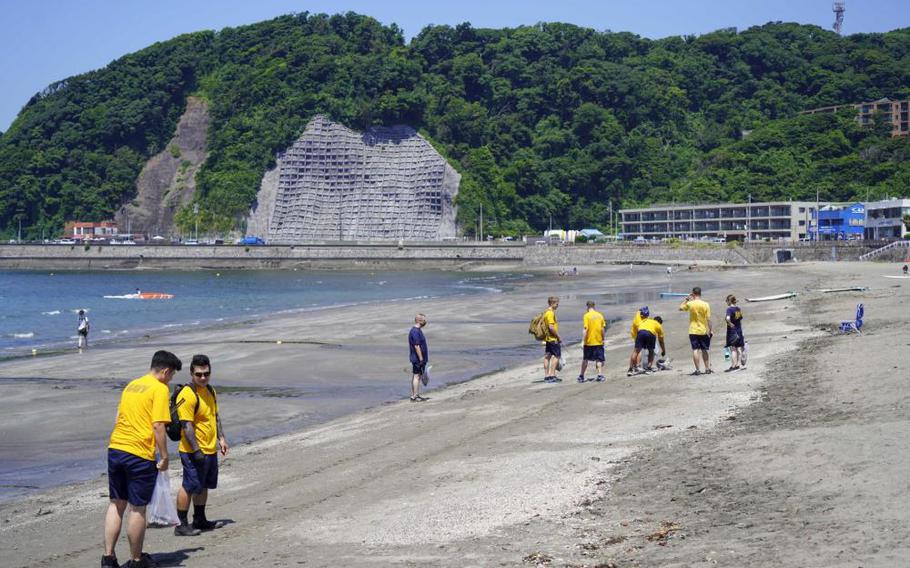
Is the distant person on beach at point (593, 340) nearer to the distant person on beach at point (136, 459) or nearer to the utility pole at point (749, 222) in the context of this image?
the distant person on beach at point (136, 459)

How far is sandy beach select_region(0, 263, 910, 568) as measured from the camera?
9312 mm

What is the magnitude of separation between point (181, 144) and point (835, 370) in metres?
187

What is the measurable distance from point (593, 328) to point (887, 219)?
327 ft

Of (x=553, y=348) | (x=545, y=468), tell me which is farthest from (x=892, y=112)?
(x=545, y=468)

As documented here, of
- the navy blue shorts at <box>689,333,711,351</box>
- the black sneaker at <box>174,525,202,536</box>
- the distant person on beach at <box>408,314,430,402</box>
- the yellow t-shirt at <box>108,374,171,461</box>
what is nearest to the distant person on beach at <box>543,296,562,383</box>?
the distant person on beach at <box>408,314,430,402</box>

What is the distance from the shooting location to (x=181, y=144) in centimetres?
19425

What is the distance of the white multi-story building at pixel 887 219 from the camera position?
107875mm

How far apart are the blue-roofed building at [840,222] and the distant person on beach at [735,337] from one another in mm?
106535

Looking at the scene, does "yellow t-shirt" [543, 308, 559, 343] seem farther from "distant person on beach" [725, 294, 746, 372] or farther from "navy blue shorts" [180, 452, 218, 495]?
"navy blue shorts" [180, 452, 218, 495]

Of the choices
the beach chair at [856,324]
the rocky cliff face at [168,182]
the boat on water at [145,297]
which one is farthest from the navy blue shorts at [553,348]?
the rocky cliff face at [168,182]

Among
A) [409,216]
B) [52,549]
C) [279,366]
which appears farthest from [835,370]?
[409,216]

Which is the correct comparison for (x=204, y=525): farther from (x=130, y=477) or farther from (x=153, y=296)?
(x=153, y=296)

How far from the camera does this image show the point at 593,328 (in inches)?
840

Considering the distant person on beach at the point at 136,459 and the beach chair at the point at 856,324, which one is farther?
the beach chair at the point at 856,324
